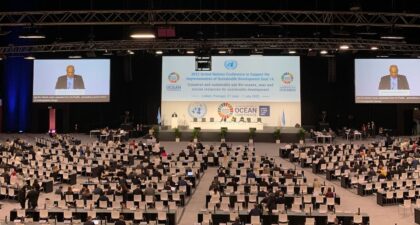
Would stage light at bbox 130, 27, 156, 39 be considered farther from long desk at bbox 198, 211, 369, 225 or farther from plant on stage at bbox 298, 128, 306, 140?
plant on stage at bbox 298, 128, 306, 140

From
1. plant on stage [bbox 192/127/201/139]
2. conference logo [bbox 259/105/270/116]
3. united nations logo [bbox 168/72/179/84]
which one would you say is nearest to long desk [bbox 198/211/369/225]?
plant on stage [bbox 192/127/201/139]

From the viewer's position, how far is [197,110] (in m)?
47.4

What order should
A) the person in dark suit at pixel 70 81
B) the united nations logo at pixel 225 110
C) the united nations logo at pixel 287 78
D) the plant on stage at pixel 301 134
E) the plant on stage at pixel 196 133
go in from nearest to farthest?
1. the plant on stage at pixel 301 134
2. the plant on stage at pixel 196 133
3. the united nations logo at pixel 287 78
4. the united nations logo at pixel 225 110
5. the person in dark suit at pixel 70 81

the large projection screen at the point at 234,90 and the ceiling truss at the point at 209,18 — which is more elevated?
the ceiling truss at the point at 209,18

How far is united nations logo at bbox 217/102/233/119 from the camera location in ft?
155

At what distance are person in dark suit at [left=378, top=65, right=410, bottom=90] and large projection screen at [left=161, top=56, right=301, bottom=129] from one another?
723cm

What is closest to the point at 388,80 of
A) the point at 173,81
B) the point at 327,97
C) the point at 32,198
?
the point at 327,97

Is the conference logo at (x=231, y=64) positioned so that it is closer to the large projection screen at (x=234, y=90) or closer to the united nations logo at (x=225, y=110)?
the large projection screen at (x=234, y=90)

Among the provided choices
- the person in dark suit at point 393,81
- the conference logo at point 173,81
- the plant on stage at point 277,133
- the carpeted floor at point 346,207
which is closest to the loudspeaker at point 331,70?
the person in dark suit at point 393,81

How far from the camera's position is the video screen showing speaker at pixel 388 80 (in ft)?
154

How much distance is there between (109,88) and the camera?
48.5 m

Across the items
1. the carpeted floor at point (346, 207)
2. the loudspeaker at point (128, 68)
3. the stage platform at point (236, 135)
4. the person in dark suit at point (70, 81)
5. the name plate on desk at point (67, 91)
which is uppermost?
the loudspeaker at point (128, 68)

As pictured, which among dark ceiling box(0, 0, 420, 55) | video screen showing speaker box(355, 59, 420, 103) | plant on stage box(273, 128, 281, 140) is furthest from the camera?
video screen showing speaker box(355, 59, 420, 103)

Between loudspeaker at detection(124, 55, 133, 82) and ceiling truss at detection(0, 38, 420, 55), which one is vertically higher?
ceiling truss at detection(0, 38, 420, 55)
